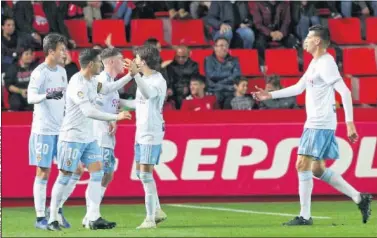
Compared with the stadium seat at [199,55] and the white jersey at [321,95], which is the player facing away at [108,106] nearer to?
the white jersey at [321,95]

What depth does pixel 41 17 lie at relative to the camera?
20.0 metres

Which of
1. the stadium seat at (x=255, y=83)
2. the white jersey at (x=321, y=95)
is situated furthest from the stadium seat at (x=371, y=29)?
the white jersey at (x=321, y=95)

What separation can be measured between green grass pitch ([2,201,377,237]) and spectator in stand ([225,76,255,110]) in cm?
231

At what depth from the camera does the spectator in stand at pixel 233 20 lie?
797 inches

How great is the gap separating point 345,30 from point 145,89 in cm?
953

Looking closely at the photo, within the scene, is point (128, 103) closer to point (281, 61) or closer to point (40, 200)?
point (40, 200)

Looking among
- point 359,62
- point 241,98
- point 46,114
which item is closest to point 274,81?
point 241,98

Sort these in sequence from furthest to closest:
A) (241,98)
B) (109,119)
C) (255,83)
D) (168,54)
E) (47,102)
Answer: (168,54)
(255,83)
(241,98)
(47,102)
(109,119)

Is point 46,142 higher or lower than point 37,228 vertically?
higher

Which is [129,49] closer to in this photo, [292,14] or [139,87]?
[292,14]

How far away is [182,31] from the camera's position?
20.6 m

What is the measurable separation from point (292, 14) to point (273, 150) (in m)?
5.11

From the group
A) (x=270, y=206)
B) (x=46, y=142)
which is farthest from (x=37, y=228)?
(x=270, y=206)

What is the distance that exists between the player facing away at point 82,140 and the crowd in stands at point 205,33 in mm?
5193
